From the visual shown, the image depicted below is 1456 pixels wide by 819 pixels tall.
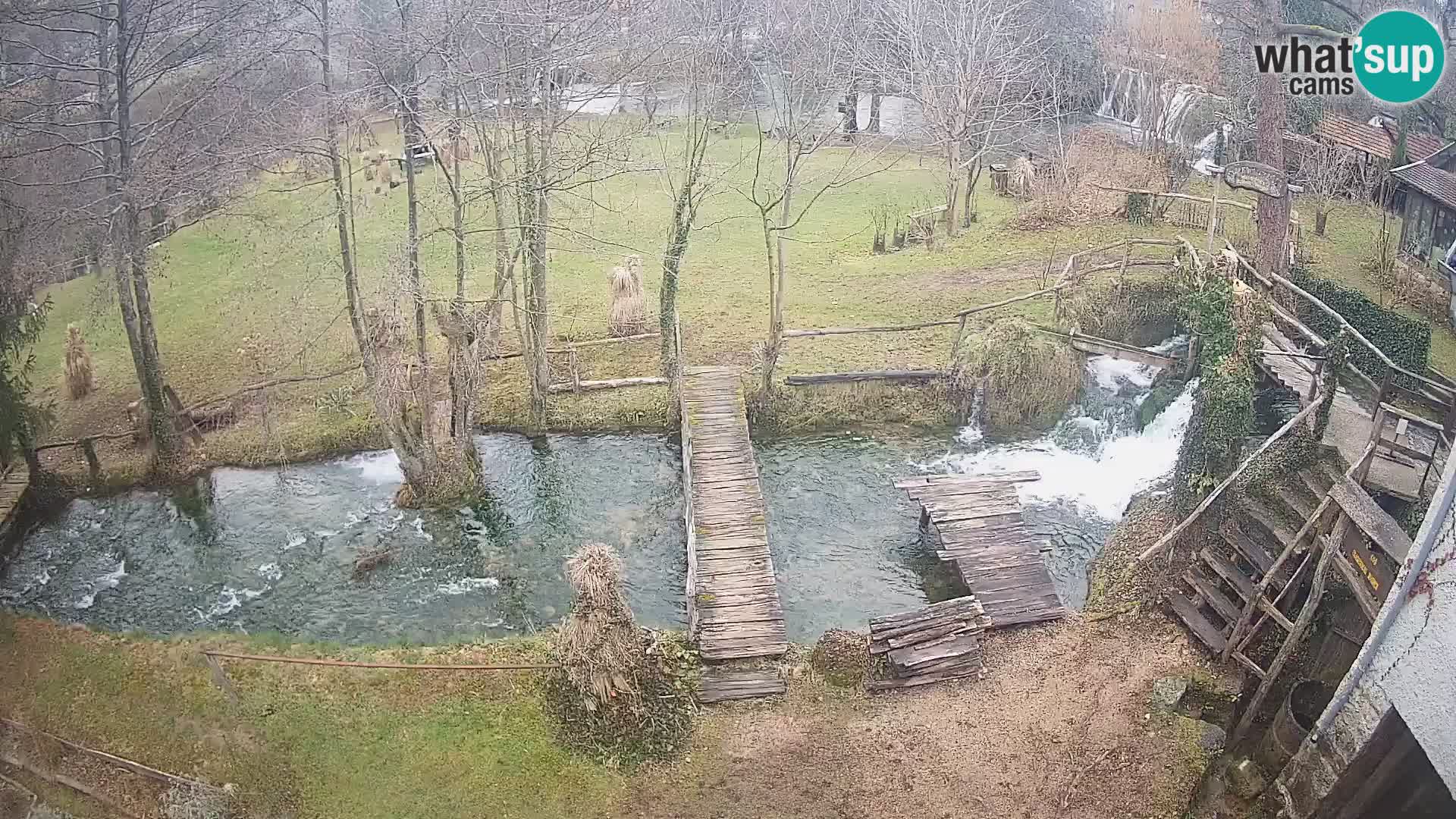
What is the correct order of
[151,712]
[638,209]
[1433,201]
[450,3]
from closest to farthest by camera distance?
1. [151,712]
2. [450,3]
3. [1433,201]
4. [638,209]

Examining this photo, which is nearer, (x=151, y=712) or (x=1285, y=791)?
(x=1285, y=791)

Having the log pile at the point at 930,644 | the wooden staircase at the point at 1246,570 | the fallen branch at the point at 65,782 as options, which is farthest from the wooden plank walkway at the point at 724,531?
the fallen branch at the point at 65,782

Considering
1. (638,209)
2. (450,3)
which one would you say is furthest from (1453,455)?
(638,209)

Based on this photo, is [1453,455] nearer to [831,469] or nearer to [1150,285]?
[831,469]

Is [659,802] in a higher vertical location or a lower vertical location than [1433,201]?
lower

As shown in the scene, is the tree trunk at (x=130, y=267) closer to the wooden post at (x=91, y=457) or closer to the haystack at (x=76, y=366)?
the wooden post at (x=91, y=457)
